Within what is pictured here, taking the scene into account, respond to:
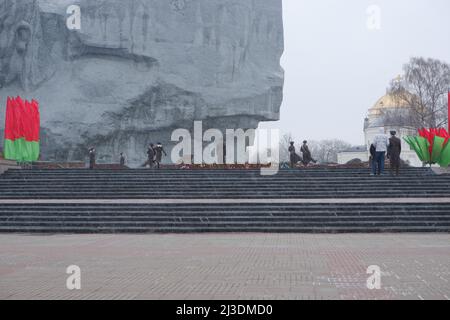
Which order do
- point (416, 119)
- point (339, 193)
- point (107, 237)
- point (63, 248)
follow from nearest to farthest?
point (63, 248) < point (107, 237) < point (339, 193) < point (416, 119)

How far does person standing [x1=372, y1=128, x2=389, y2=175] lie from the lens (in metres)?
20.2

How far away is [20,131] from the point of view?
26719 mm

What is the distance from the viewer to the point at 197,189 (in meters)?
20.3

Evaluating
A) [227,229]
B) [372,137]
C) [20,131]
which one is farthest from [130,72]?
[372,137]

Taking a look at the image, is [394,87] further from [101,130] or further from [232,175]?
[232,175]

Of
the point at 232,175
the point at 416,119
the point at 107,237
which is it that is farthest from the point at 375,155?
the point at 416,119

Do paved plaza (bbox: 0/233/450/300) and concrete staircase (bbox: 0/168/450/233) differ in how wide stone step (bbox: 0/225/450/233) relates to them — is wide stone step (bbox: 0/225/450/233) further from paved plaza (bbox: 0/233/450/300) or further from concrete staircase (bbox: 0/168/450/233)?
paved plaza (bbox: 0/233/450/300)

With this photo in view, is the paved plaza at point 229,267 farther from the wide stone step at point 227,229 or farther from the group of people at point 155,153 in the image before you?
the group of people at point 155,153

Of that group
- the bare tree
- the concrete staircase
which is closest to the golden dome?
the bare tree

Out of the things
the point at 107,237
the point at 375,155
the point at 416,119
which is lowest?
the point at 107,237

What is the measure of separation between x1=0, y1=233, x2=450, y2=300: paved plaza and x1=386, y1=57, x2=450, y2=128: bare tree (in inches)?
1629

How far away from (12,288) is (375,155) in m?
16.0

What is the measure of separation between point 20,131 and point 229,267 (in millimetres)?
20516

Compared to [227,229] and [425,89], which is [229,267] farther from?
[425,89]
